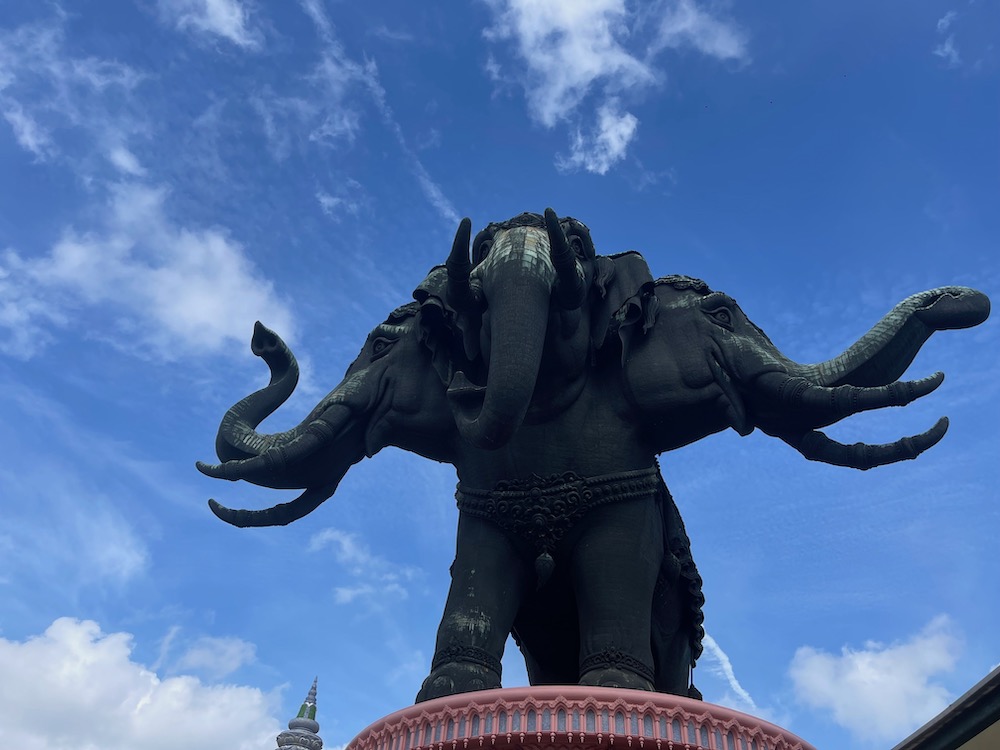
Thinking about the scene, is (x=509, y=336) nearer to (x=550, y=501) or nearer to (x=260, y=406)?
(x=550, y=501)

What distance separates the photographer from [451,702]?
4.29 m

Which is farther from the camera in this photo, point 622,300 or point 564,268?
point 622,300

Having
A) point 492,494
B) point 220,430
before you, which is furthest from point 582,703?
point 220,430

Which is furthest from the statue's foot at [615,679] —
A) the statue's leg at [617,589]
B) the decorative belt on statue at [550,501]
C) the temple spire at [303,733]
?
the temple spire at [303,733]

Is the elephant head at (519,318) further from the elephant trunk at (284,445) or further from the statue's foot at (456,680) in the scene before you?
the statue's foot at (456,680)

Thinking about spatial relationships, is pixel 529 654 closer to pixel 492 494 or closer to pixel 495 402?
pixel 492 494

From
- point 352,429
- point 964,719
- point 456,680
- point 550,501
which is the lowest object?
point 456,680

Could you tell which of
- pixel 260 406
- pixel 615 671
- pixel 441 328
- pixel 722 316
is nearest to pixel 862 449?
pixel 722 316

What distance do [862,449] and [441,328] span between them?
231 cm

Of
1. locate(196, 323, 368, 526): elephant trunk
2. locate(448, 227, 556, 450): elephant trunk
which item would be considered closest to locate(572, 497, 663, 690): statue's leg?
locate(448, 227, 556, 450): elephant trunk

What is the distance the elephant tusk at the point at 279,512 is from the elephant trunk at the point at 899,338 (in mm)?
2800

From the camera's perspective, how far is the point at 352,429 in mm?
5957

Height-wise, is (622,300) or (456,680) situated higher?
(622,300)

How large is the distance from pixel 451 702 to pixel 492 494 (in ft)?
4.80
